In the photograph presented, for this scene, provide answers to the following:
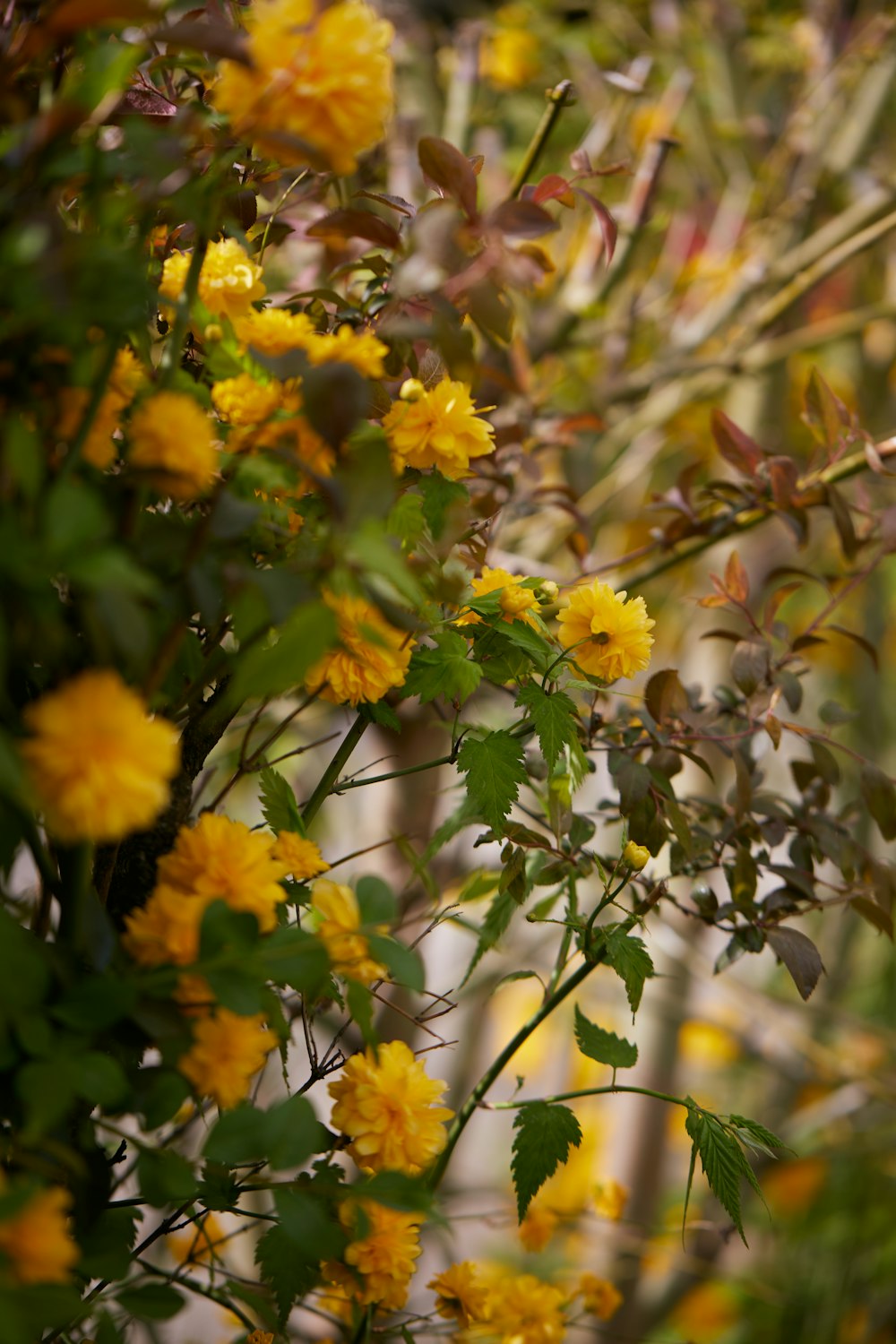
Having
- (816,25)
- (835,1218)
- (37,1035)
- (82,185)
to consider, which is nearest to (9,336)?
(82,185)

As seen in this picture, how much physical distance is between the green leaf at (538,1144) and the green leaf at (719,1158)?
6 centimetres

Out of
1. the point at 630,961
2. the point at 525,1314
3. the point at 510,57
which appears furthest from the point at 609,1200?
the point at 510,57

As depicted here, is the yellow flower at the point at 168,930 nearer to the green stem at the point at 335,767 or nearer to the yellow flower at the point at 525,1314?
the green stem at the point at 335,767

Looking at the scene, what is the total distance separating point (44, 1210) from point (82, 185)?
1.10ft

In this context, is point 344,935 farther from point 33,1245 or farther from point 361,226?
point 361,226

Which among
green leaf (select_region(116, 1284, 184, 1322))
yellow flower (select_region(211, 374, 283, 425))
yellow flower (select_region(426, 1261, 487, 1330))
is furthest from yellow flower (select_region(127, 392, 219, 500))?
yellow flower (select_region(426, 1261, 487, 1330))

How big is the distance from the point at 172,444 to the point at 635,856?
0.32 meters

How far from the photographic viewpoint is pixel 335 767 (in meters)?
0.54

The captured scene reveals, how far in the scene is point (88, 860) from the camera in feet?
1.16

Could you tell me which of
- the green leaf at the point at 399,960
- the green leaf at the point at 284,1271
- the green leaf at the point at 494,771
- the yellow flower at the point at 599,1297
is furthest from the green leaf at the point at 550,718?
the yellow flower at the point at 599,1297

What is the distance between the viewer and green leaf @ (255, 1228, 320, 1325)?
0.43m

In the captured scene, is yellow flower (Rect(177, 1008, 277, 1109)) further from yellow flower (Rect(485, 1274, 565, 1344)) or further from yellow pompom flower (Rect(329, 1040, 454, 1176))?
yellow flower (Rect(485, 1274, 565, 1344))

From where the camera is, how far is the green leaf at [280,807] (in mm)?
489

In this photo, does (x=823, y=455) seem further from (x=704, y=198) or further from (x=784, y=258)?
(x=704, y=198)
